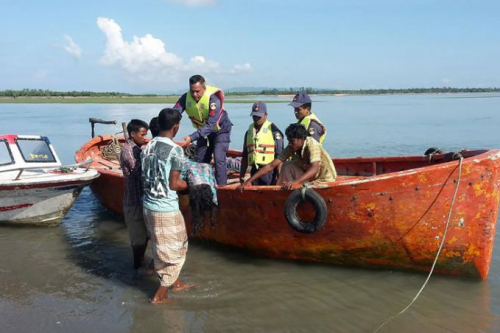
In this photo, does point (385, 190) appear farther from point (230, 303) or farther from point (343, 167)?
point (343, 167)

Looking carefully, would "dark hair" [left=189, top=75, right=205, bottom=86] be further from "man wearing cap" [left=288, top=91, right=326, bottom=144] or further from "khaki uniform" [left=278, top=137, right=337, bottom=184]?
"khaki uniform" [left=278, top=137, right=337, bottom=184]

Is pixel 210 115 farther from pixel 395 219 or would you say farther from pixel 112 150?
pixel 112 150

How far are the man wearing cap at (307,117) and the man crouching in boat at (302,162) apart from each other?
2.35 ft

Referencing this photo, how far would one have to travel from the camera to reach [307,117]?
6.14m

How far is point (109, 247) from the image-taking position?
6.62 m

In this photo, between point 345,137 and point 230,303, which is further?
point 345,137

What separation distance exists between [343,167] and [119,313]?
4.41 metres

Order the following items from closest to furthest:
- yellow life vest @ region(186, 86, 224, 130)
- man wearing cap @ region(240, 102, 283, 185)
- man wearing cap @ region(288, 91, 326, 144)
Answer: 1. man wearing cap @ region(240, 102, 283, 185)
2. man wearing cap @ region(288, 91, 326, 144)
3. yellow life vest @ region(186, 86, 224, 130)

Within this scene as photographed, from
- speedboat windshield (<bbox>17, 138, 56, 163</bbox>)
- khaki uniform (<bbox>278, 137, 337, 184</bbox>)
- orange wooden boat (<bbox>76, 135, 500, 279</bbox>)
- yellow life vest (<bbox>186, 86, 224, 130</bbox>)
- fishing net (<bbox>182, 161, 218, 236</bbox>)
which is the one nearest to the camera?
fishing net (<bbox>182, 161, 218, 236</bbox>)

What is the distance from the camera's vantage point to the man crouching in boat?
4875 millimetres

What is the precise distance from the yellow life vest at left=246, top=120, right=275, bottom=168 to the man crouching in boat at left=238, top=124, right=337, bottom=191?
19.8 inches

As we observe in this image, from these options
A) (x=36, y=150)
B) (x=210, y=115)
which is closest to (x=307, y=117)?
(x=210, y=115)

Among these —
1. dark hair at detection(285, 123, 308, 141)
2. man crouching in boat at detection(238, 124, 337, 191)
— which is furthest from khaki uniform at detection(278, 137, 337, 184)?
dark hair at detection(285, 123, 308, 141)

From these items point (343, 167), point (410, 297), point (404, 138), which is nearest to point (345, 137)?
point (404, 138)
